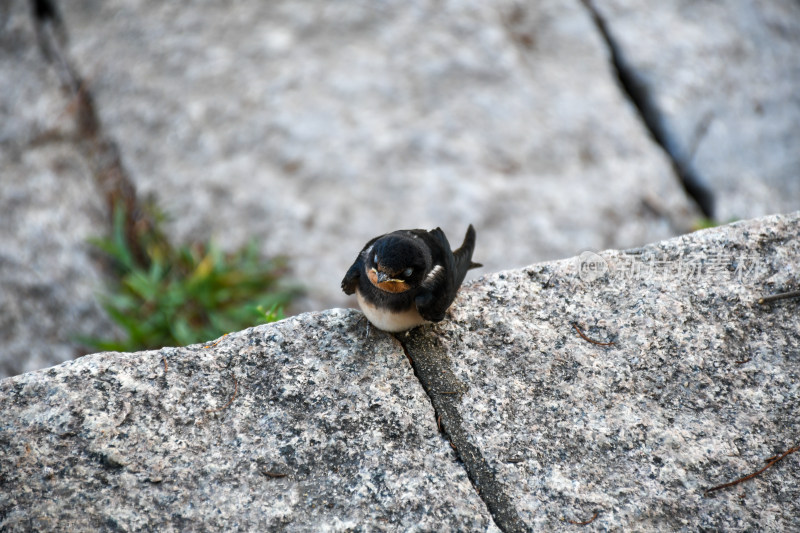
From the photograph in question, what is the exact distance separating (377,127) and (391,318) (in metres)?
2.72

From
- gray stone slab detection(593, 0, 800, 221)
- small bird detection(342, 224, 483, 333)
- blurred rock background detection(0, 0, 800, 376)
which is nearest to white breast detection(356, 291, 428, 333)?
Result: small bird detection(342, 224, 483, 333)

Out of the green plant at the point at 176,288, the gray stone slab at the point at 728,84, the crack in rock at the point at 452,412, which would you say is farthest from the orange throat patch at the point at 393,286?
the gray stone slab at the point at 728,84

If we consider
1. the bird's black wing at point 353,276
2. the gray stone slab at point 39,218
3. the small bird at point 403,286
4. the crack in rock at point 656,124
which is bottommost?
the crack in rock at point 656,124

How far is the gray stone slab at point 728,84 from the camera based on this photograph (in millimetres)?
4422

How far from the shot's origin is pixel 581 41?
4.75 m

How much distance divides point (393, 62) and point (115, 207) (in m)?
2.06

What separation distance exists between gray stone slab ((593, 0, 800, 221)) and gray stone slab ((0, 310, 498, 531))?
3.25 meters

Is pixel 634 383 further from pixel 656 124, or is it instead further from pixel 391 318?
pixel 656 124

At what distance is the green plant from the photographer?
3.85 metres

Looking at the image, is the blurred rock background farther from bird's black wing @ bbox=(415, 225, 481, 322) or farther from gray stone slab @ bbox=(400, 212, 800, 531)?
gray stone slab @ bbox=(400, 212, 800, 531)

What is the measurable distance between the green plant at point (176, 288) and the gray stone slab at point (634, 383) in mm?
2069

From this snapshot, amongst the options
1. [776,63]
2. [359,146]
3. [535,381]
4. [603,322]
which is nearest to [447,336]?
[535,381]

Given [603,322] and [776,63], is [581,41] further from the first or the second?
[603,322]

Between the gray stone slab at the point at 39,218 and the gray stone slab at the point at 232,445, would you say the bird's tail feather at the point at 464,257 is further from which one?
the gray stone slab at the point at 39,218
